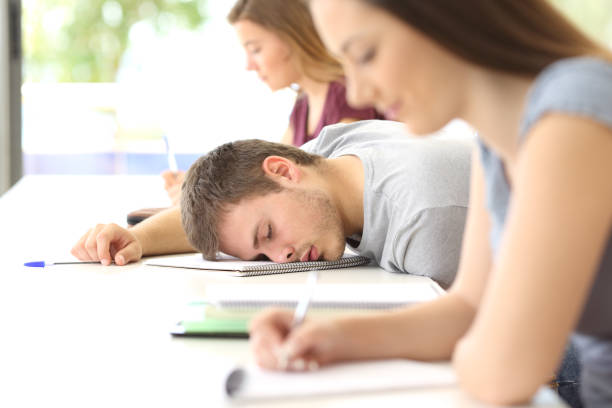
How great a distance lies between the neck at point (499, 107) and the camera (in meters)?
0.75

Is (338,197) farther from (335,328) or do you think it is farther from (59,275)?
(335,328)

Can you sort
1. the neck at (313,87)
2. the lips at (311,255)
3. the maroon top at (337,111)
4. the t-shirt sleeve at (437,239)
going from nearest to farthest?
the t-shirt sleeve at (437,239) → the lips at (311,255) → the maroon top at (337,111) → the neck at (313,87)

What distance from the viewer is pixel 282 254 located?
1457mm

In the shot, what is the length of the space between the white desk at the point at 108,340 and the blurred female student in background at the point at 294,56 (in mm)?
947

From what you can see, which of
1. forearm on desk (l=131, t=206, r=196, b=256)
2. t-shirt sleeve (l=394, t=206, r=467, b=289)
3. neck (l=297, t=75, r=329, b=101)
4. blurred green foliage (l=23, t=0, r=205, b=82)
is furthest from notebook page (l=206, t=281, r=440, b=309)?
blurred green foliage (l=23, t=0, r=205, b=82)

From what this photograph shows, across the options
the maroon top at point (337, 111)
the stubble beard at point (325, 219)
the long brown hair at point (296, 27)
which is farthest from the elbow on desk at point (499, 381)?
the long brown hair at point (296, 27)

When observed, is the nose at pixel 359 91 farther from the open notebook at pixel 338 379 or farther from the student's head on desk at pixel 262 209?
the student's head on desk at pixel 262 209

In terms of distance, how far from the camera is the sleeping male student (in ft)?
4.54

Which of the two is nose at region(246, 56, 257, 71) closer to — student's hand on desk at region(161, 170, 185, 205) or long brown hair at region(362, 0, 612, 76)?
student's hand on desk at region(161, 170, 185, 205)

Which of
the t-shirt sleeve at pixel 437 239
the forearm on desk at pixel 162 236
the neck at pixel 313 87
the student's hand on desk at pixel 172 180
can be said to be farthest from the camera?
the neck at pixel 313 87

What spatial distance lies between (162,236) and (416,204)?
1.94ft

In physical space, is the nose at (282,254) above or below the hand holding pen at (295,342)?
below

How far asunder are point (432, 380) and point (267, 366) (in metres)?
0.17

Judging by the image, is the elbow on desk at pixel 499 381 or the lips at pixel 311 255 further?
the lips at pixel 311 255
